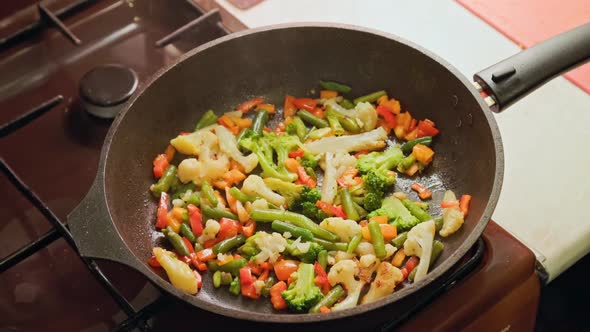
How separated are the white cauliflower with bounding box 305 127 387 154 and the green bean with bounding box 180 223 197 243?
373 millimetres

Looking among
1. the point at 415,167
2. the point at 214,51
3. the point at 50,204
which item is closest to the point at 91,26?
the point at 214,51

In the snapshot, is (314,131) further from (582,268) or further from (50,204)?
(582,268)

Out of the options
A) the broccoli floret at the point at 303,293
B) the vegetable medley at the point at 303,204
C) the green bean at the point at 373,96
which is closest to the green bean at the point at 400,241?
the vegetable medley at the point at 303,204

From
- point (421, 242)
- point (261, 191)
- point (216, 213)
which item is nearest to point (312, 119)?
point (261, 191)

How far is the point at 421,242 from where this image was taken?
1.41 metres

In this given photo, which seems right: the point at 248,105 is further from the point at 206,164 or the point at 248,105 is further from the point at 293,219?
the point at 293,219

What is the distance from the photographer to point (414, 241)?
1416 millimetres

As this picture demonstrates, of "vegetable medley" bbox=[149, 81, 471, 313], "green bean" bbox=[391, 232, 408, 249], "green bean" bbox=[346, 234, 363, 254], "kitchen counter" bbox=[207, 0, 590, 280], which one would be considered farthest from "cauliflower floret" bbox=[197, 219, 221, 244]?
"kitchen counter" bbox=[207, 0, 590, 280]

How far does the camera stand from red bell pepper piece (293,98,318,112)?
1.76 metres

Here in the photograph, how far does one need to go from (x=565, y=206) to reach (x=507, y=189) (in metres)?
0.14

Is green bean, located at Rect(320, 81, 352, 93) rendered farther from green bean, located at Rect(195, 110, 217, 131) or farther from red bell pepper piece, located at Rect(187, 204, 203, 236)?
red bell pepper piece, located at Rect(187, 204, 203, 236)

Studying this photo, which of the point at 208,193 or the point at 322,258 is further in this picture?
the point at 208,193

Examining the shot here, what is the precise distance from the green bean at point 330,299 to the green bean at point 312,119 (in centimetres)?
50

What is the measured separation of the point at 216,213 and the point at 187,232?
82mm
